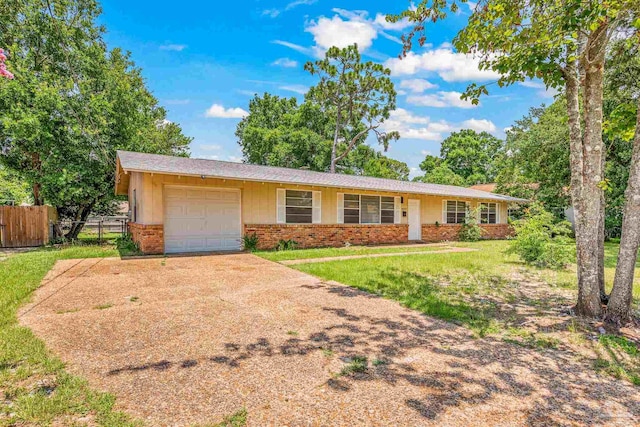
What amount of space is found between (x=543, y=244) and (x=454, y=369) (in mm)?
8019

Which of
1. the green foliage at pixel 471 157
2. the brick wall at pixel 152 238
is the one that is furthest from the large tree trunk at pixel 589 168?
the green foliage at pixel 471 157

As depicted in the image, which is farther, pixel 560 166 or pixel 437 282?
pixel 560 166

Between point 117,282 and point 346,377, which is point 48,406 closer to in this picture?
point 346,377

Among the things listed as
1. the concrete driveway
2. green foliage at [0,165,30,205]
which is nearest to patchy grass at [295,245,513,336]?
→ the concrete driveway

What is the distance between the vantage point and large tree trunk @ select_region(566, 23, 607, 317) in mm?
4660

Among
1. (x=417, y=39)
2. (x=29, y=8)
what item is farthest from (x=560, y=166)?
(x=29, y=8)

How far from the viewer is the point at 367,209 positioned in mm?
15094

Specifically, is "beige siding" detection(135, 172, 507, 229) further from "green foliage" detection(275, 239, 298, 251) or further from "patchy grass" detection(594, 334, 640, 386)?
"patchy grass" detection(594, 334, 640, 386)

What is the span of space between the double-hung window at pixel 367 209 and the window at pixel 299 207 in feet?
4.67

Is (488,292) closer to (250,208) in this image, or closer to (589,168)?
(589,168)

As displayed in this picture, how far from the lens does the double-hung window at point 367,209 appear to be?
14.4 m

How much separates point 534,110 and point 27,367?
3580 cm

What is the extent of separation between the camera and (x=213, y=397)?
8.73 ft

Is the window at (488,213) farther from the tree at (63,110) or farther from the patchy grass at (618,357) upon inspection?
the tree at (63,110)
